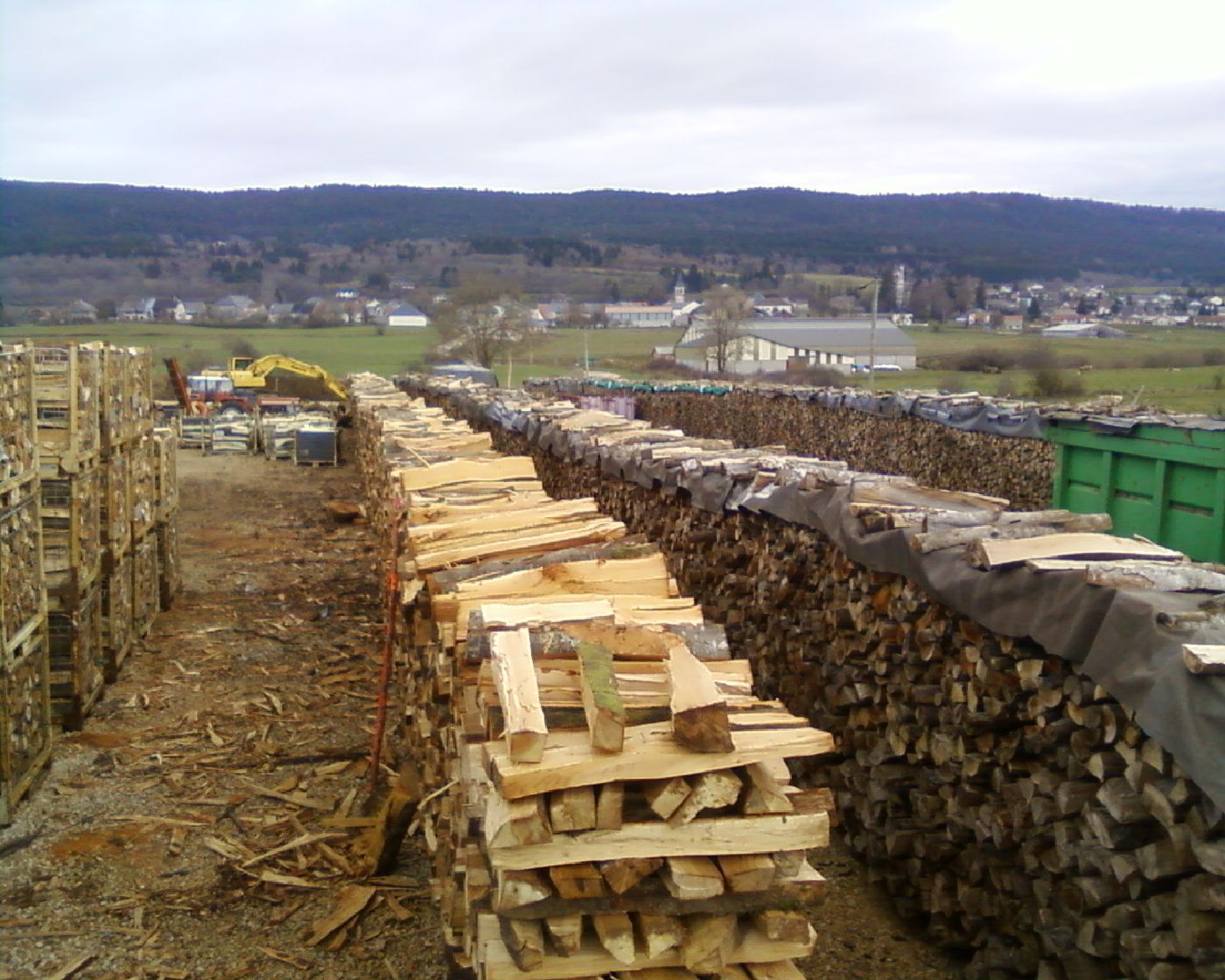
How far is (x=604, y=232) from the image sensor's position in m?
168

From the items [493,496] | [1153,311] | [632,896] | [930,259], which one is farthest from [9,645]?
[930,259]

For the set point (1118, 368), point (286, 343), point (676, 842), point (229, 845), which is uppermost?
point (676, 842)

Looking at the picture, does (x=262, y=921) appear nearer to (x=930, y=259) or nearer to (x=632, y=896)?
(x=632, y=896)

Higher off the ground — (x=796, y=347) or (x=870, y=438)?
(x=796, y=347)

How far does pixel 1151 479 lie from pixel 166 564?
969cm

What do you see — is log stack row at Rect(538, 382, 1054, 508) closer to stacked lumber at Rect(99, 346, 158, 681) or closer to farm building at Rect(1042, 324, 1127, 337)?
stacked lumber at Rect(99, 346, 158, 681)

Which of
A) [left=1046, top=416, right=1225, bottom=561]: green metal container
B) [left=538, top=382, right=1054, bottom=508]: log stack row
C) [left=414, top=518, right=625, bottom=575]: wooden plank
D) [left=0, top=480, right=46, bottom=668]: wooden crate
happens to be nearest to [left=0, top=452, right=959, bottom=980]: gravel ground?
[left=0, top=480, right=46, bottom=668]: wooden crate

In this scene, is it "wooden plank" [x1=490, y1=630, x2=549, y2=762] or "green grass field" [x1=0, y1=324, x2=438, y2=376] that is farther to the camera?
"green grass field" [x1=0, y1=324, x2=438, y2=376]

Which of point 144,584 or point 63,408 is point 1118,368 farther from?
point 63,408

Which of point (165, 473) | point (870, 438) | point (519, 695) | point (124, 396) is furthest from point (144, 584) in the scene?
point (870, 438)

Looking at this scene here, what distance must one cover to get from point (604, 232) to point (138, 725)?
16457 cm

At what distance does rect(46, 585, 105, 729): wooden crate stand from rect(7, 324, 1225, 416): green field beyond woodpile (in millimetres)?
28470

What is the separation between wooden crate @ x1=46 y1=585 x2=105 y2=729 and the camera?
7883 mm

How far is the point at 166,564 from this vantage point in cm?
1186
